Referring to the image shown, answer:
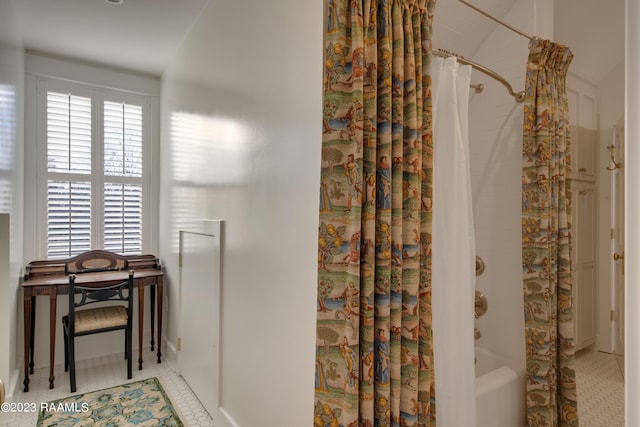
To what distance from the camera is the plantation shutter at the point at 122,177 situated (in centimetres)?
349

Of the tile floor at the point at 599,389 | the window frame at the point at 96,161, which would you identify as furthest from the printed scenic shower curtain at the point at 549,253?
the window frame at the point at 96,161

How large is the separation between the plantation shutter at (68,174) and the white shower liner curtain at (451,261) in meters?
3.39

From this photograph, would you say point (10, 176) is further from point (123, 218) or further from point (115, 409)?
Answer: point (115, 409)

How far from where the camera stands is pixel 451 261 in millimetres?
1421

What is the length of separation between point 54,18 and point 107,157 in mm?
1278

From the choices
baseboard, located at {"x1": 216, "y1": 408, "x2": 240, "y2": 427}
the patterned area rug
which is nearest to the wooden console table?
the patterned area rug

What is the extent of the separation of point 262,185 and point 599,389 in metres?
1.87

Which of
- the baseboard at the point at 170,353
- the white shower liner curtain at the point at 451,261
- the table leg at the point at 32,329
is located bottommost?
the baseboard at the point at 170,353

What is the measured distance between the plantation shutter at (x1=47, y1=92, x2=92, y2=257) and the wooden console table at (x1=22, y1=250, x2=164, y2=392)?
0.62ft

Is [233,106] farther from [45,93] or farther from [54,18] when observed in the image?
[45,93]

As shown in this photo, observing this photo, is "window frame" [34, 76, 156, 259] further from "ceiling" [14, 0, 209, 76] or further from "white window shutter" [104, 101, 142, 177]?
"ceiling" [14, 0, 209, 76]

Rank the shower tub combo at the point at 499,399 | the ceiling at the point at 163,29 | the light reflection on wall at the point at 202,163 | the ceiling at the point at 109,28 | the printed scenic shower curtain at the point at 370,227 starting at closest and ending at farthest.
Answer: the printed scenic shower curtain at the point at 370,227 → the ceiling at the point at 163,29 → the shower tub combo at the point at 499,399 → the light reflection on wall at the point at 202,163 → the ceiling at the point at 109,28

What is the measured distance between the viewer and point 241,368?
1966 mm

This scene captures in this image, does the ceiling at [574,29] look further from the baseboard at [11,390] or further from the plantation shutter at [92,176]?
the baseboard at [11,390]
